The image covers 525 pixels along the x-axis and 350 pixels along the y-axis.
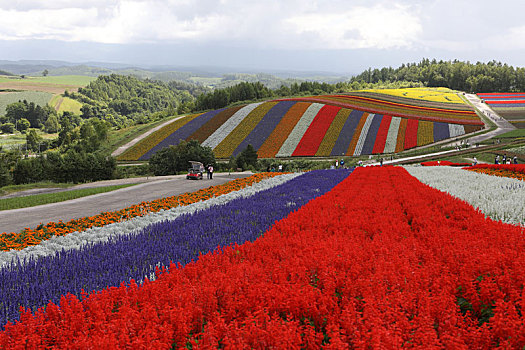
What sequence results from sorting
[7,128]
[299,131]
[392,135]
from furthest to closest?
[7,128], [299,131], [392,135]

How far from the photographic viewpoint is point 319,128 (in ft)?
230

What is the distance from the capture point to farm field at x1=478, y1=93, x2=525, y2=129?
8169 centimetres

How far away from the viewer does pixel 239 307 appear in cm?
450

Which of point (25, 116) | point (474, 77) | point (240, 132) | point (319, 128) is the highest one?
point (474, 77)

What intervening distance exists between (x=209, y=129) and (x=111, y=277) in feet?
231

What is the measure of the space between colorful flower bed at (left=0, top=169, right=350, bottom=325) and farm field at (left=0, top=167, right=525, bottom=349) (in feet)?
0.12

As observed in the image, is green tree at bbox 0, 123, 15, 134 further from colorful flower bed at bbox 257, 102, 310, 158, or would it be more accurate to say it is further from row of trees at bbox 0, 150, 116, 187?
row of trees at bbox 0, 150, 116, 187

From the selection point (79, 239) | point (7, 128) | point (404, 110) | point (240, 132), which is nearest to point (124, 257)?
point (79, 239)

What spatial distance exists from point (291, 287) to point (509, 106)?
117481 mm

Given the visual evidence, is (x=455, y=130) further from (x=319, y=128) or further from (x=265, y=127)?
(x=265, y=127)

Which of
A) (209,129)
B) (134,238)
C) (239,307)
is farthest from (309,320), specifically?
→ (209,129)

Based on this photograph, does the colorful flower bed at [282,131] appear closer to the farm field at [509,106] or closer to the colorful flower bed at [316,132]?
the colorful flower bed at [316,132]

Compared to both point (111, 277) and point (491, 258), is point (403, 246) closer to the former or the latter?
point (491, 258)

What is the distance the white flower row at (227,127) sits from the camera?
2696 inches
